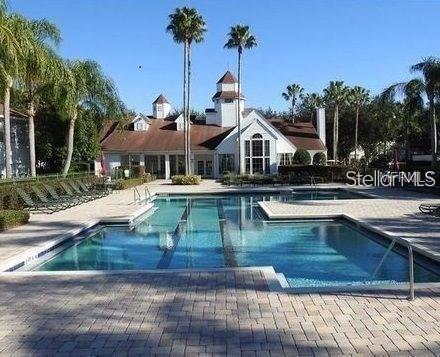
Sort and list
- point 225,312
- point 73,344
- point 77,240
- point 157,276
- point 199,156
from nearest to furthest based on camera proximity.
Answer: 1. point 73,344
2. point 225,312
3. point 157,276
4. point 77,240
5. point 199,156

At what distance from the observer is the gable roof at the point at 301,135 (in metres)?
47.1

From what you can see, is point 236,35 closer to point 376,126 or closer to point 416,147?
point 376,126

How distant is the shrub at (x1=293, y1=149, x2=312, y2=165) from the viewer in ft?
145

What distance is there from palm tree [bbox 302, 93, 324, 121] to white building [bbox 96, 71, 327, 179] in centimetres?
1666

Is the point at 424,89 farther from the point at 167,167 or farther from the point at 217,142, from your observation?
the point at 167,167

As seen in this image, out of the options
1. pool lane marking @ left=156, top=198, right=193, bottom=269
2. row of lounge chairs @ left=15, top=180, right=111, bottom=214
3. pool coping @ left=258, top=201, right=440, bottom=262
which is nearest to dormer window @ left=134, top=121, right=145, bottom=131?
row of lounge chairs @ left=15, top=180, right=111, bottom=214

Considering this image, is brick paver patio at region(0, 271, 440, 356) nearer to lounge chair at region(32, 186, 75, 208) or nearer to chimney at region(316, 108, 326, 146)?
lounge chair at region(32, 186, 75, 208)

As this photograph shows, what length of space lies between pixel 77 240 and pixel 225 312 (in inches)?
346

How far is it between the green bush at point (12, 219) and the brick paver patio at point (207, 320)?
665 cm

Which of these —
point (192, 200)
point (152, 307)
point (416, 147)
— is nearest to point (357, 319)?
point (152, 307)

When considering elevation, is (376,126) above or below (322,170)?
above

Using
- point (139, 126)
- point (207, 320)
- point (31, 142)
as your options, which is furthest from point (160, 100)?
point (207, 320)

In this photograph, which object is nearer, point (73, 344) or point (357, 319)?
point (73, 344)

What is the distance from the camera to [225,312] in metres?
6.20
